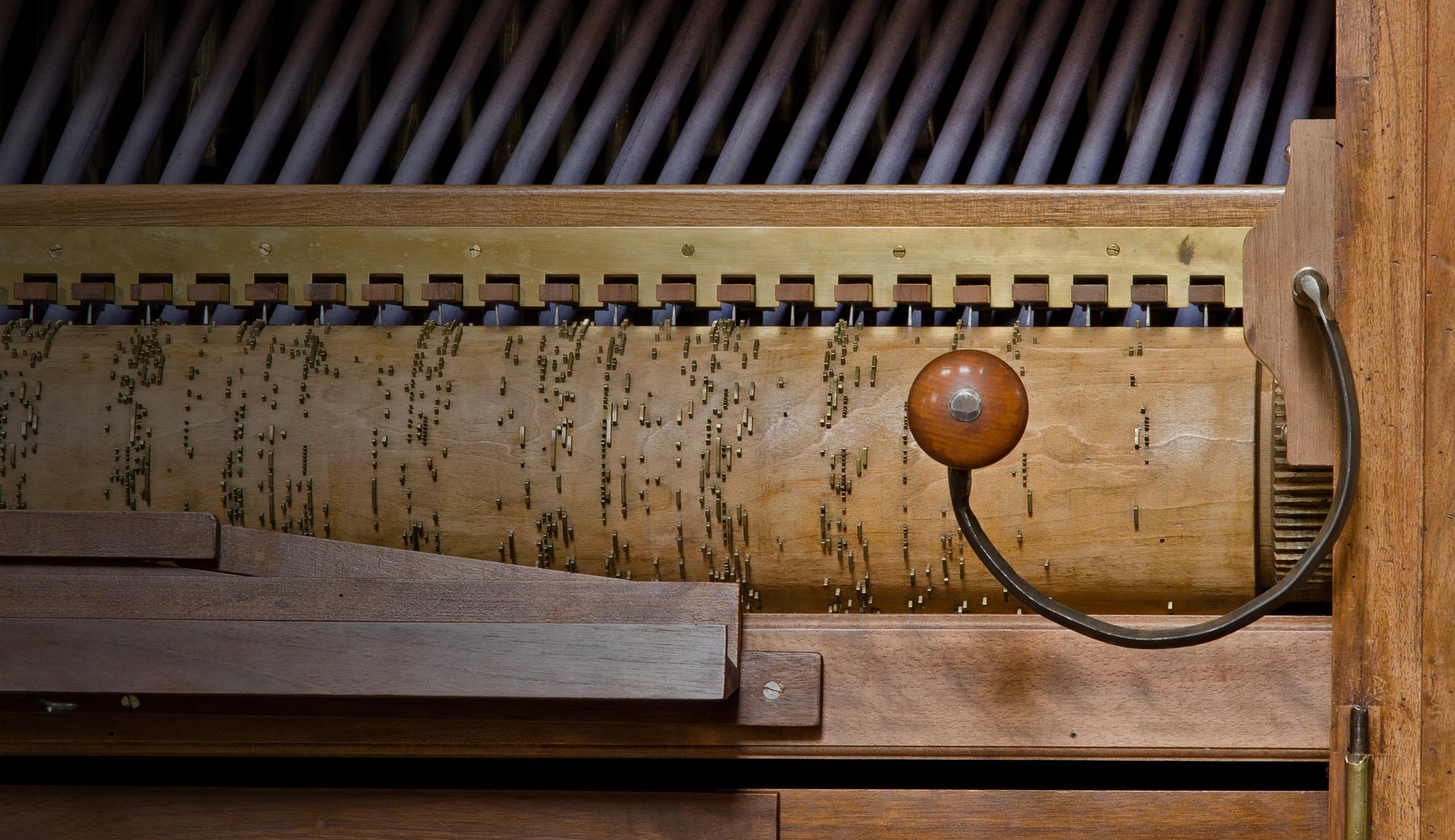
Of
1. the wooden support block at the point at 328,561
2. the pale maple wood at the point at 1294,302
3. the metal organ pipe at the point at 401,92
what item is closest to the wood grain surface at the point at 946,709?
the wooden support block at the point at 328,561

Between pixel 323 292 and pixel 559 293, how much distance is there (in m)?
0.26

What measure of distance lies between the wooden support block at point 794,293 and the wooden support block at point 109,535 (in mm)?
595

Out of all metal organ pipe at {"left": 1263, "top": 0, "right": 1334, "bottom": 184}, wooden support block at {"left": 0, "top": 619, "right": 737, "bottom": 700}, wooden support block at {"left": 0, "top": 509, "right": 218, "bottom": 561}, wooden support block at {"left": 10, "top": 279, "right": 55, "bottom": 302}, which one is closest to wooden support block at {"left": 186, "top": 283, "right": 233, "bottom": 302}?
wooden support block at {"left": 10, "top": 279, "right": 55, "bottom": 302}

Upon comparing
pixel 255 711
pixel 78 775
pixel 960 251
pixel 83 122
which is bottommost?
pixel 78 775

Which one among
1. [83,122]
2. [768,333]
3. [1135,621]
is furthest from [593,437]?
[83,122]

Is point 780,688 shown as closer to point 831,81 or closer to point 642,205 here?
point 642,205

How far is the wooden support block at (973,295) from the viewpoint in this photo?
1.21m

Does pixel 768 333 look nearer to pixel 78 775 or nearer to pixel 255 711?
pixel 255 711

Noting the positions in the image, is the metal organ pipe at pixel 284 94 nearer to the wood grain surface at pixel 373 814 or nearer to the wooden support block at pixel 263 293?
the wooden support block at pixel 263 293

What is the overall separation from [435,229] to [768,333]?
0.38 metres

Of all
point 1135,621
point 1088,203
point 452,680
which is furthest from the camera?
point 1088,203

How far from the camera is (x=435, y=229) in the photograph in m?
1.26

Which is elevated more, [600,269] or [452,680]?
[600,269]

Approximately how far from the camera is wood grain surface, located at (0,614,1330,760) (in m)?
1.09
